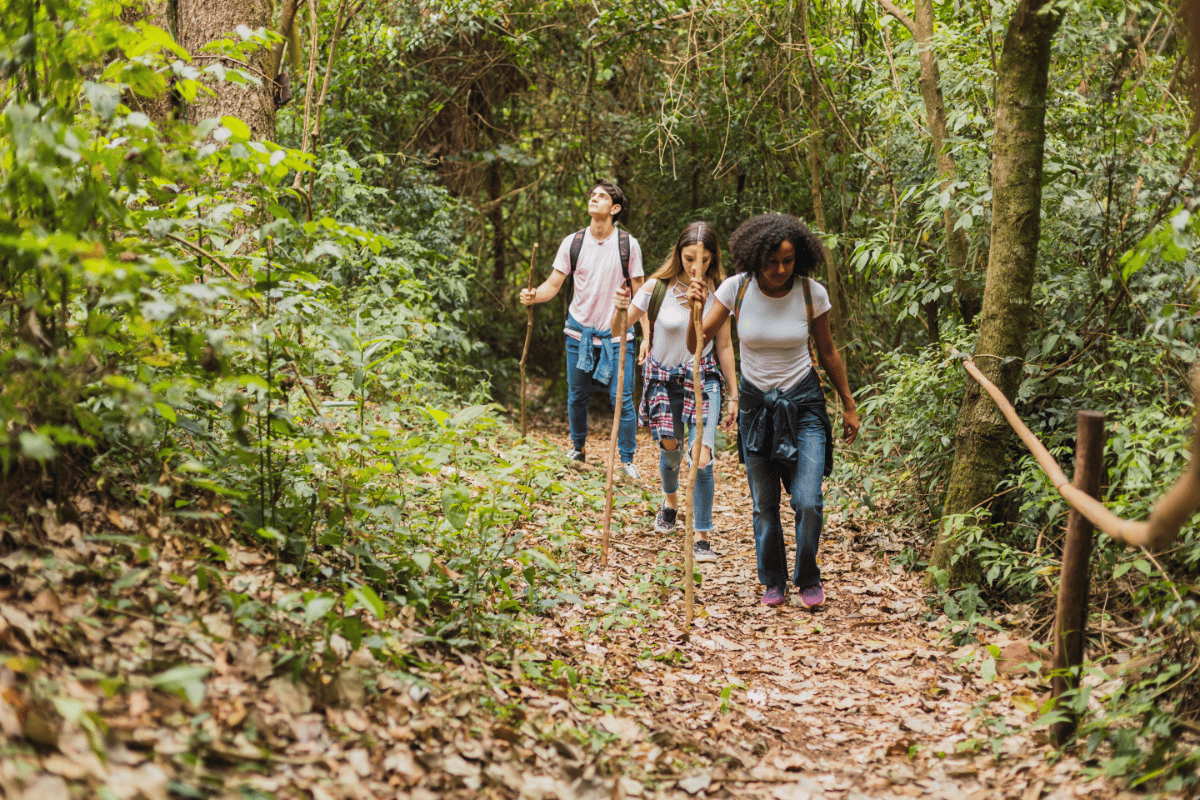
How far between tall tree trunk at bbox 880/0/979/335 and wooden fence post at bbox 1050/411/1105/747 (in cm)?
282

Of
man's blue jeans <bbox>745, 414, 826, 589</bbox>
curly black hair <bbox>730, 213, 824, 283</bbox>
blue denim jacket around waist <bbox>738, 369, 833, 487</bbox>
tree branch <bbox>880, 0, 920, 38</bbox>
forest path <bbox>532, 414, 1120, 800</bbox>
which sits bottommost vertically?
forest path <bbox>532, 414, 1120, 800</bbox>

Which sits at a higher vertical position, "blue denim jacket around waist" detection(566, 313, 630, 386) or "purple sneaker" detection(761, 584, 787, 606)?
"blue denim jacket around waist" detection(566, 313, 630, 386)

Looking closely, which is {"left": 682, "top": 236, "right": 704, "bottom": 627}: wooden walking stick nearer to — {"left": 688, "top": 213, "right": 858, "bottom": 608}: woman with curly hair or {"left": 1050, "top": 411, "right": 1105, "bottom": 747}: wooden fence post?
{"left": 688, "top": 213, "right": 858, "bottom": 608}: woman with curly hair

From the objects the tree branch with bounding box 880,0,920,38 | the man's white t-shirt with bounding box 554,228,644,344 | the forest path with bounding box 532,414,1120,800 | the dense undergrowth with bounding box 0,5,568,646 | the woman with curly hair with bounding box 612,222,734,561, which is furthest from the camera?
the man's white t-shirt with bounding box 554,228,644,344

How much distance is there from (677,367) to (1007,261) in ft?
7.17

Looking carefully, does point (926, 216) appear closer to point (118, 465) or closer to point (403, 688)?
point (403, 688)

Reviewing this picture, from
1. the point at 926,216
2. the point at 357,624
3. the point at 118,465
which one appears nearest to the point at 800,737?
the point at 357,624

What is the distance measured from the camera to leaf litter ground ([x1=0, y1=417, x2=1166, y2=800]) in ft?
A: 7.23

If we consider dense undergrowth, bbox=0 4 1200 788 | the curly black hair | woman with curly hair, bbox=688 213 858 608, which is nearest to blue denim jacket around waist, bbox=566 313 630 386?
dense undergrowth, bbox=0 4 1200 788

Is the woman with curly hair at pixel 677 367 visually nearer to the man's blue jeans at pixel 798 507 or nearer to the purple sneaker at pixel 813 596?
the man's blue jeans at pixel 798 507

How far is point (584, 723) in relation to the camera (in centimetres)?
317

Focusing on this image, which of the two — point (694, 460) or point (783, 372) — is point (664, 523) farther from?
point (783, 372)

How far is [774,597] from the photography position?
16.3ft

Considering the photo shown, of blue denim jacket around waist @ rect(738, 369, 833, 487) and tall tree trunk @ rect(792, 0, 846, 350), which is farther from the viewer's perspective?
tall tree trunk @ rect(792, 0, 846, 350)
